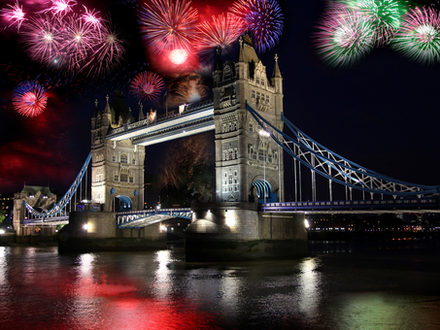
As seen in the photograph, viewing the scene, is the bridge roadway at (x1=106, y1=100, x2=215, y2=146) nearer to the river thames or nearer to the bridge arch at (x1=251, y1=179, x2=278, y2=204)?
the bridge arch at (x1=251, y1=179, x2=278, y2=204)

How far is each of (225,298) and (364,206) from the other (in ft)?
54.5

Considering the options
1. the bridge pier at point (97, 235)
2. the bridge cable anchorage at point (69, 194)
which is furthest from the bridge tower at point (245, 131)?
the bridge cable anchorage at point (69, 194)

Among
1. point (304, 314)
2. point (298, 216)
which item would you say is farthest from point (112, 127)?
point (304, 314)

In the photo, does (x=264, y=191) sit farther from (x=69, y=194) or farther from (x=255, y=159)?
(x=69, y=194)

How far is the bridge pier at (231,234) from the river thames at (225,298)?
3436 mm

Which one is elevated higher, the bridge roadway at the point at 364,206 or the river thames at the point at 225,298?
the bridge roadway at the point at 364,206

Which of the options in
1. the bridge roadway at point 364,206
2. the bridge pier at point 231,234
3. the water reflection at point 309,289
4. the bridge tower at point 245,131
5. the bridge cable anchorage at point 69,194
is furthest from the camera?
the bridge cable anchorage at point 69,194

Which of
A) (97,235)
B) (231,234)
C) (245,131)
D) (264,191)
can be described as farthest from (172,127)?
(231,234)

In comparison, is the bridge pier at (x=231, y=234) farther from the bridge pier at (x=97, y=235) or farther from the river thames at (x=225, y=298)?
the bridge pier at (x=97, y=235)

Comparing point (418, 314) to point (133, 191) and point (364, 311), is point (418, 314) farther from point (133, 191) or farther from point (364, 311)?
point (133, 191)

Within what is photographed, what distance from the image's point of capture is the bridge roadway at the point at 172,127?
46156 mm

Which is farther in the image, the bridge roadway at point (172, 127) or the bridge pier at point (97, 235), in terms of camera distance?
the bridge pier at point (97, 235)

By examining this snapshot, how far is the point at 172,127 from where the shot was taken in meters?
51.8

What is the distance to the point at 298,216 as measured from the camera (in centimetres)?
4159
